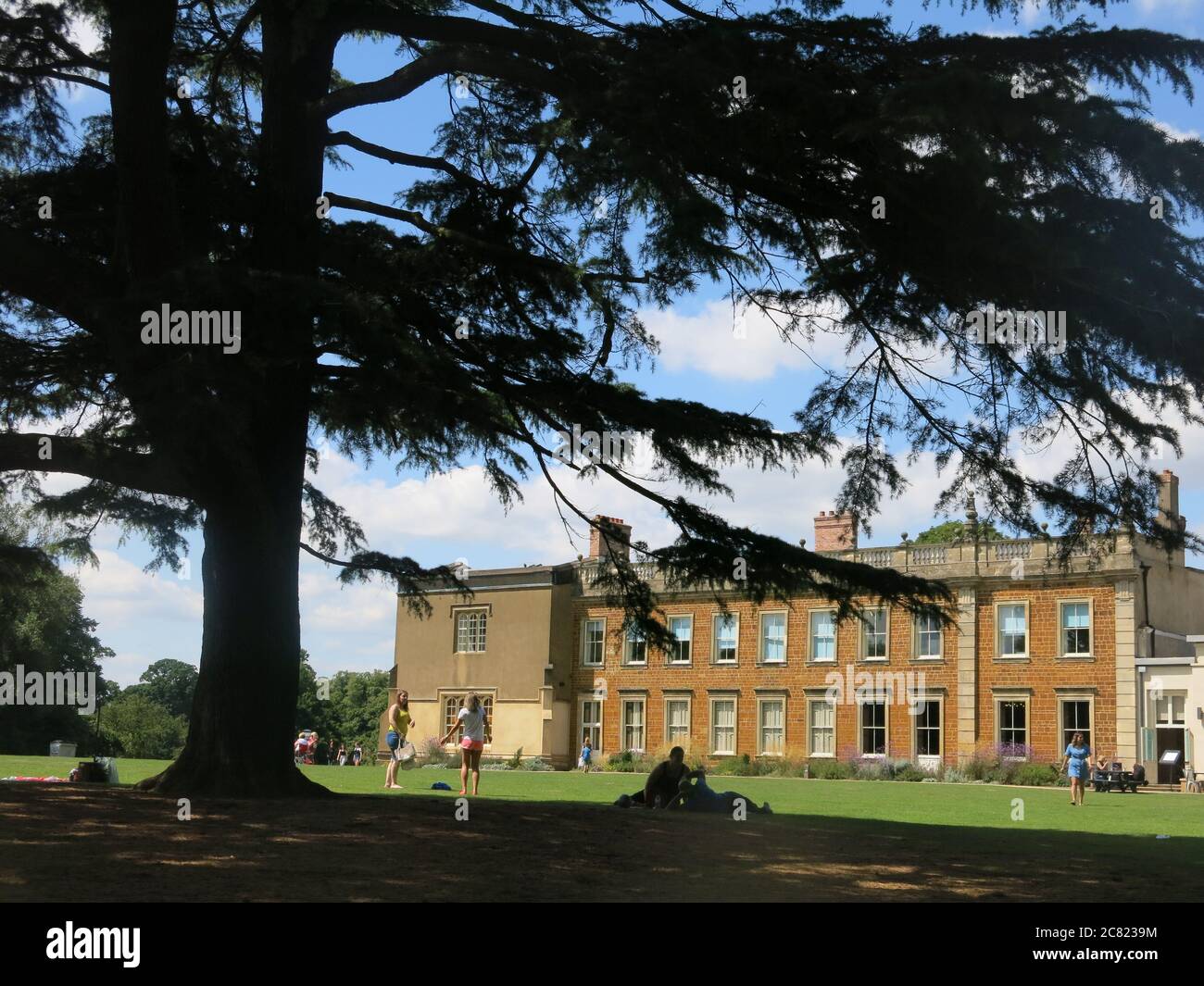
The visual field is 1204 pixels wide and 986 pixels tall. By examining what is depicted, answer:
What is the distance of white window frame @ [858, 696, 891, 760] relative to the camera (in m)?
46.7

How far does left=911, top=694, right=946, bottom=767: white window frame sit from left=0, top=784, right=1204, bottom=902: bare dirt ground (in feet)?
110

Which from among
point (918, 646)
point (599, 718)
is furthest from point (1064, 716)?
point (599, 718)

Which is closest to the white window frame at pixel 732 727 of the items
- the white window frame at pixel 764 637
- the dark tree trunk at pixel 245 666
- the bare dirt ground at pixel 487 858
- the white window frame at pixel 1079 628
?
the white window frame at pixel 764 637

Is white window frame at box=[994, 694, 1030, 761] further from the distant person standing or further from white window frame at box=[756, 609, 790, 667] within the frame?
the distant person standing

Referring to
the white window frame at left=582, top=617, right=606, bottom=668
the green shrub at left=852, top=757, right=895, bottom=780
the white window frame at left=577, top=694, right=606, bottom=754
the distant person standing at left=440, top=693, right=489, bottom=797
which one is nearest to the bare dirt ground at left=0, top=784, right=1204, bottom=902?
the distant person standing at left=440, top=693, right=489, bottom=797

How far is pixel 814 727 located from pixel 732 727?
3526mm

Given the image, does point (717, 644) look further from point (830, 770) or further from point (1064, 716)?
point (1064, 716)

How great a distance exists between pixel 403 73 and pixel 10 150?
392cm

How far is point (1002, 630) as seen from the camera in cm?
4566

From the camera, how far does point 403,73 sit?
46.1 ft

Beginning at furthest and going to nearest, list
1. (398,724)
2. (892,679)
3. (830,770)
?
(892,679) → (830,770) → (398,724)
